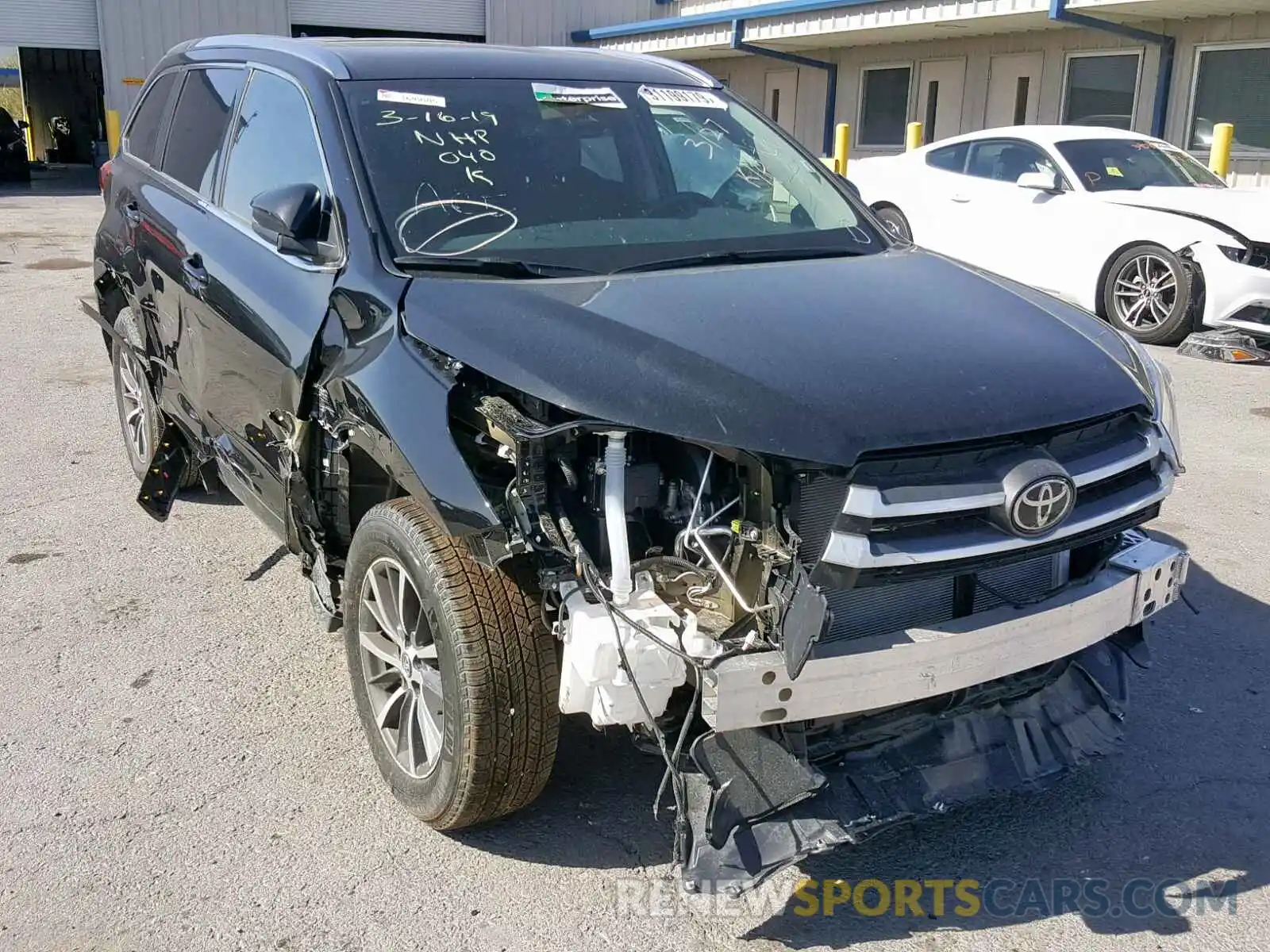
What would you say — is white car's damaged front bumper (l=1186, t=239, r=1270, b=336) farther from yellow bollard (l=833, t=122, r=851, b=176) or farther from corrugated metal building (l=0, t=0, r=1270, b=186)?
yellow bollard (l=833, t=122, r=851, b=176)

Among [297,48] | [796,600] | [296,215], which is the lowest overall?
[796,600]

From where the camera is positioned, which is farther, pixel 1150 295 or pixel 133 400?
pixel 1150 295

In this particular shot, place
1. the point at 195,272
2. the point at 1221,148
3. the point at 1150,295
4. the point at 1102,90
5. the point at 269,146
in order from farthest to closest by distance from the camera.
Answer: the point at 1102,90 → the point at 1221,148 → the point at 1150,295 → the point at 195,272 → the point at 269,146

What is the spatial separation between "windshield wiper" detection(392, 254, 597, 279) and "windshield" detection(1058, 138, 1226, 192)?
803cm

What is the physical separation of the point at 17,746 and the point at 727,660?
2.31m

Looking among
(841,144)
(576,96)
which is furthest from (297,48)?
(841,144)

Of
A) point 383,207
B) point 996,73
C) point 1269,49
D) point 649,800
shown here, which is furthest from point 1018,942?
point 996,73

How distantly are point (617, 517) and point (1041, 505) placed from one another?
0.95 m

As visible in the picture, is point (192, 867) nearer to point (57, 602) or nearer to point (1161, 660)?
point (57, 602)

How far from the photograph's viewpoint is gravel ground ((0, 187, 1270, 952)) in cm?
279

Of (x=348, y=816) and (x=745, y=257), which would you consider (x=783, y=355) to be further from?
(x=348, y=816)

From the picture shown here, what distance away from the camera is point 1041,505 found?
104 inches

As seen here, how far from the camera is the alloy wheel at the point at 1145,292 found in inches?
367

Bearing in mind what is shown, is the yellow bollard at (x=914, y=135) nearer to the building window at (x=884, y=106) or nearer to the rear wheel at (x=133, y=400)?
the building window at (x=884, y=106)
